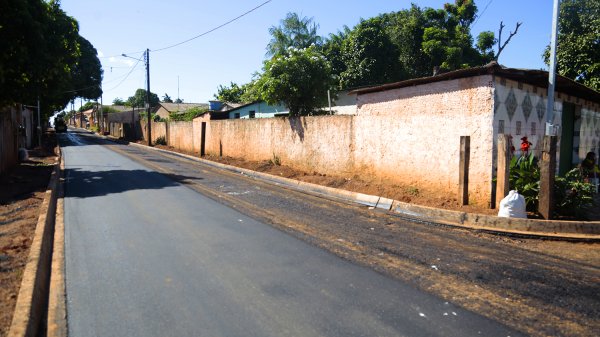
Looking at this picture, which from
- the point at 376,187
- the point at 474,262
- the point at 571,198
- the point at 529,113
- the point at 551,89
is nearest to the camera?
the point at 474,262

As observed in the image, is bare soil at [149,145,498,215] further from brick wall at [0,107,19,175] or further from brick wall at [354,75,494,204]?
brick wall at [0,107,19,175]

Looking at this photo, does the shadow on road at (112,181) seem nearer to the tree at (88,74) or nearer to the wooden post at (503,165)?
the wooden post at (503,165)

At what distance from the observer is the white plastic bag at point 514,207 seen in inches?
300

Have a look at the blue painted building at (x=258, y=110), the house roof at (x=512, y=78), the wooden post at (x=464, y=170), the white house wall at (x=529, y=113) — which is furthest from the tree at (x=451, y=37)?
the wooden post at (x=464, y=170)

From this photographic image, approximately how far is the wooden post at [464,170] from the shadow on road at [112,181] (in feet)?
26.4

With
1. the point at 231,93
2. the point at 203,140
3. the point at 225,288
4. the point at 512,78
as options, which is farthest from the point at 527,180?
the point at 231,93

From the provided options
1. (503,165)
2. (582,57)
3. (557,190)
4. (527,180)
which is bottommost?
(557,190)

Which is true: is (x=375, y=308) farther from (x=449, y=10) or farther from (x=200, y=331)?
(x=449, y=10)

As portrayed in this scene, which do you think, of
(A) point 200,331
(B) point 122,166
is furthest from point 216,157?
(A) point 200,331

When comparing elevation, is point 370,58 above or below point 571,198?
above

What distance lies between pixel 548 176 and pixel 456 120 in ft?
7.99

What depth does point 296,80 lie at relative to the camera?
53.6 feet

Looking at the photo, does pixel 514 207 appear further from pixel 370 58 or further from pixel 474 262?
pixel 370 58

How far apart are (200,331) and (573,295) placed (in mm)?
3880
